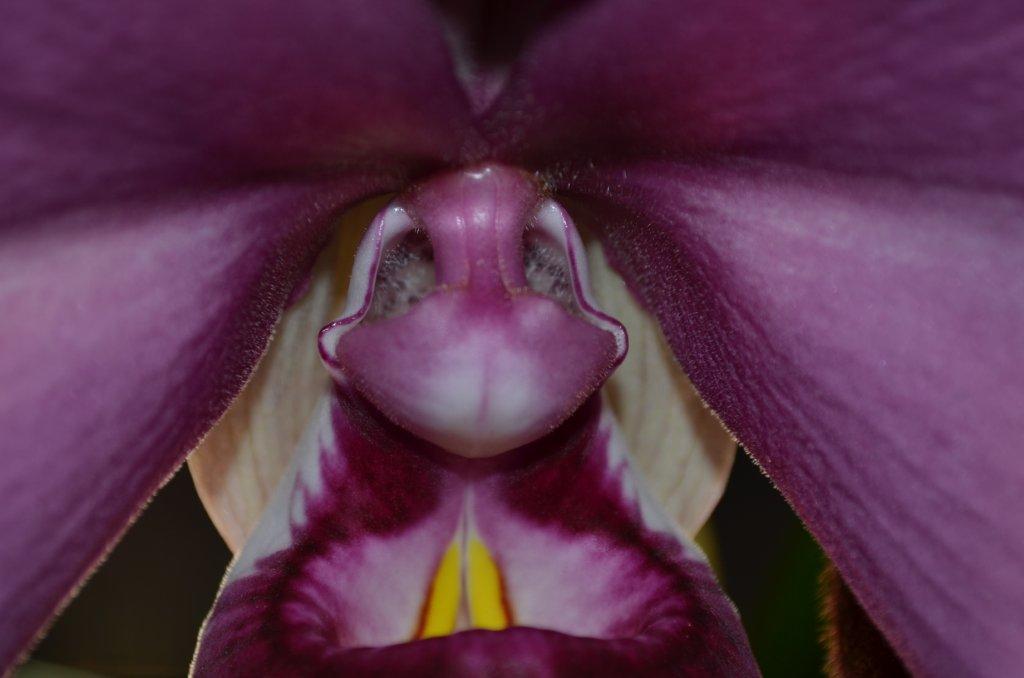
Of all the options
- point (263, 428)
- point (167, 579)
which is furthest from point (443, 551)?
point (167, 579)

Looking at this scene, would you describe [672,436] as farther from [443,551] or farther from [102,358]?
[102,358]

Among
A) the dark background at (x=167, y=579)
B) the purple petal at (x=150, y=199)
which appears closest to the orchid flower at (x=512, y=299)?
the purple petal at (x=150, y=199)

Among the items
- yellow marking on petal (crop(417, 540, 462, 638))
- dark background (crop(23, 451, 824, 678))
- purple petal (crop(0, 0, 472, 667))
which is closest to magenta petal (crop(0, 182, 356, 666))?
purple petal (crop(0, 0, 472, 667))

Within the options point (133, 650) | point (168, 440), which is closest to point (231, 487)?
point (168, 440)

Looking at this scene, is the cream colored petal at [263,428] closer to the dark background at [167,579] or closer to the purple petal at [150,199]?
the purple petal at [150,199]

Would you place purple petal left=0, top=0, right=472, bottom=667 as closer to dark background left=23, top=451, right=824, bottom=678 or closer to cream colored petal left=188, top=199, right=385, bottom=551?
cream colored petal left=188, top=199, right=385, bottom=551

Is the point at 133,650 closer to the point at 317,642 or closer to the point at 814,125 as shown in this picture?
the point at 317,642
